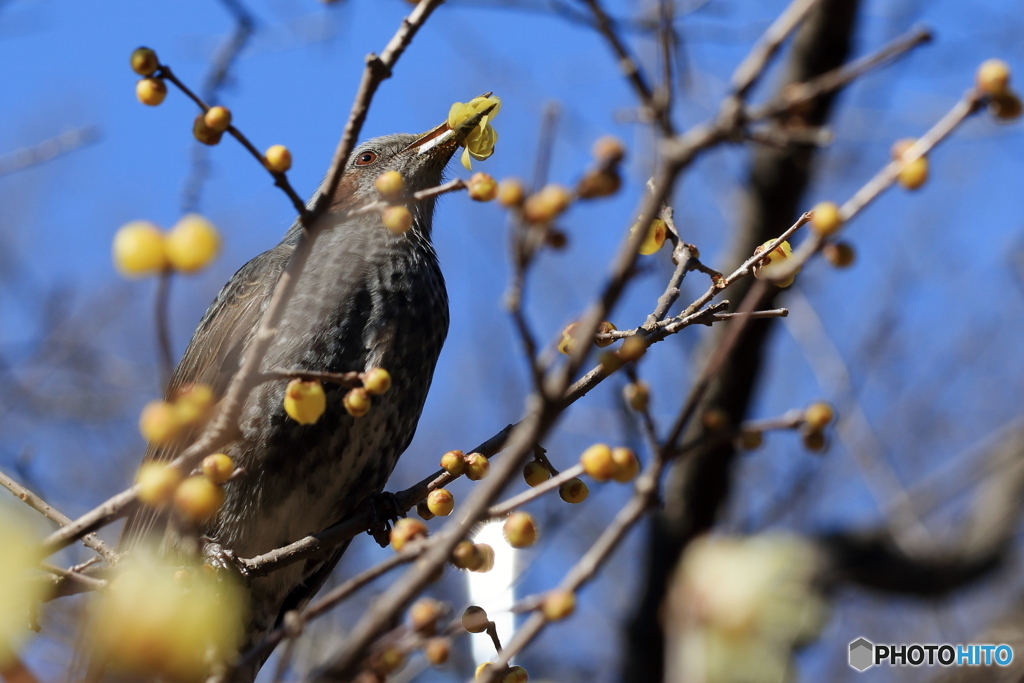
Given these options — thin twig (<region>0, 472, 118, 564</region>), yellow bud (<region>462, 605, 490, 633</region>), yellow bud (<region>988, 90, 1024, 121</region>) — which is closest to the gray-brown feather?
thin twig (<region>0, 472, 118, 564</region>)

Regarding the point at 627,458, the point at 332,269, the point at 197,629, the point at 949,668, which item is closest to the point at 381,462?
the point at 332,269

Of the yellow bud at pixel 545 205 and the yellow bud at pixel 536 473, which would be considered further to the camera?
the yellow bud at pixel 536 473

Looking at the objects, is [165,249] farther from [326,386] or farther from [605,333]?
[326,386]

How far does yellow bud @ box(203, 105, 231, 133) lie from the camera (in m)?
1.58

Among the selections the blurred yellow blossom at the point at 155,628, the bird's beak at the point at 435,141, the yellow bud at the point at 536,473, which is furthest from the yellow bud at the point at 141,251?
the bird's beak at the point at 435,141

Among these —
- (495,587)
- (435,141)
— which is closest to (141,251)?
Result: (495,587)

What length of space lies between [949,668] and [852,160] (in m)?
3.98

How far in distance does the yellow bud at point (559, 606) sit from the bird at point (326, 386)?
1.65 meters

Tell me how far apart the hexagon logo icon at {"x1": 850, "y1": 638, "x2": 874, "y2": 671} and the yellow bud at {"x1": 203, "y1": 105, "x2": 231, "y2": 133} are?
330cm

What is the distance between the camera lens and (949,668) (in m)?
3.94

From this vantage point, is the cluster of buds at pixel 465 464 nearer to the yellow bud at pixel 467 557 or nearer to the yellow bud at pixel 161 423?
the yellow bud at pixel 467 557

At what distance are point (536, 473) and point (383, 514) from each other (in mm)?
1056

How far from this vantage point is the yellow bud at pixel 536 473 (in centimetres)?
211

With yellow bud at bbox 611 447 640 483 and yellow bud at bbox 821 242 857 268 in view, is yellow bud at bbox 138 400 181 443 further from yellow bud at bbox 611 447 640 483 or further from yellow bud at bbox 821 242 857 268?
yellow bud at bbox 821 242 857 268
